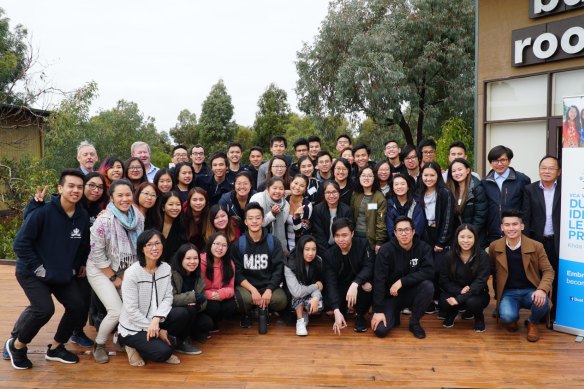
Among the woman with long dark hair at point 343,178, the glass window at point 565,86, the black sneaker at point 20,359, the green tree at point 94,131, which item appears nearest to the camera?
the black sneaker at point 20,359

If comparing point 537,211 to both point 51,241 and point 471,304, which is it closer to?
point 471,304

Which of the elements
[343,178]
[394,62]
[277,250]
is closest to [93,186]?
[277,250]

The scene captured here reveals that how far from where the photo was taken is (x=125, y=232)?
400 centimetres

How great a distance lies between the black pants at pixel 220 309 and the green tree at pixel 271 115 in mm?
20007

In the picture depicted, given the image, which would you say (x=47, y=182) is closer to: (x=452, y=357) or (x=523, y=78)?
(x=452, y=357)

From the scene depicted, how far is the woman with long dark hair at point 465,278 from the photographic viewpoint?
4504 millimetres

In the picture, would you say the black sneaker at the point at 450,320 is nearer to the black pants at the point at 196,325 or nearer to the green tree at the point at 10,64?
the black pants at the point at 196,325

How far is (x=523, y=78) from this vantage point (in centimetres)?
821

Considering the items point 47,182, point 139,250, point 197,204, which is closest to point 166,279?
point 139,250

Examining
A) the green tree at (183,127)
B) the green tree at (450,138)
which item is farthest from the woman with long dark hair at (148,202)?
the green tree at (183,127)

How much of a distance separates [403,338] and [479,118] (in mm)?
5739

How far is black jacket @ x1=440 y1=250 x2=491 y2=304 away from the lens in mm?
4520

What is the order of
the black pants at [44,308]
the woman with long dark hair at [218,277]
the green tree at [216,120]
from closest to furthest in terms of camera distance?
the black pants at [44,308]
the woman with long dark hair at [218,277]
the green tree at [216,120]

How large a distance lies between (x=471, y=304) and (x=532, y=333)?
1.80ft
